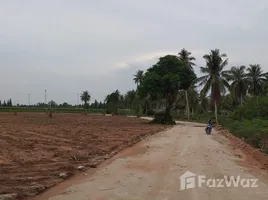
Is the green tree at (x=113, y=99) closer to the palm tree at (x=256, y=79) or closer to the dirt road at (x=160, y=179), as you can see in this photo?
the palm tree at (x=256, y=79)

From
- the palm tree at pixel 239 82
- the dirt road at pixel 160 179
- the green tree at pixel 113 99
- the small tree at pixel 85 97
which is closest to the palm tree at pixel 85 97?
the small tree at pixel 85 97

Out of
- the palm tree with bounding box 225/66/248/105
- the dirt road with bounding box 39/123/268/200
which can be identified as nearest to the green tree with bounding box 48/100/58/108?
the palm tree with bounding box 225/66/248/105

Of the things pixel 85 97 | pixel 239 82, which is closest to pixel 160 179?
pixel 239 82

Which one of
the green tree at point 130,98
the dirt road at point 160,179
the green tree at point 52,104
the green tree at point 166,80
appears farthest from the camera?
the green tree at point 52,104

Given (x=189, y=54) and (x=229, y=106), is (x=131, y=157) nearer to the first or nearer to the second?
(x=189, y=54)

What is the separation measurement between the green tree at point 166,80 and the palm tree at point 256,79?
1951 cm

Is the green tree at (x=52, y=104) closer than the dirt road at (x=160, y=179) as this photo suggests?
No

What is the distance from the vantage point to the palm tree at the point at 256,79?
6681 cm

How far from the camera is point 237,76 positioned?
218 feet

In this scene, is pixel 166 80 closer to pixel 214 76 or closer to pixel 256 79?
pixel 214 76

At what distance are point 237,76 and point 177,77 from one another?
21.6 m

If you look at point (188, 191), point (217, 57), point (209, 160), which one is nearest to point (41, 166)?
point (188, 191)

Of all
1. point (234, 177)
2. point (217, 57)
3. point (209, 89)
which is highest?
point (217, 57)

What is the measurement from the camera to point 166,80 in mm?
49594
